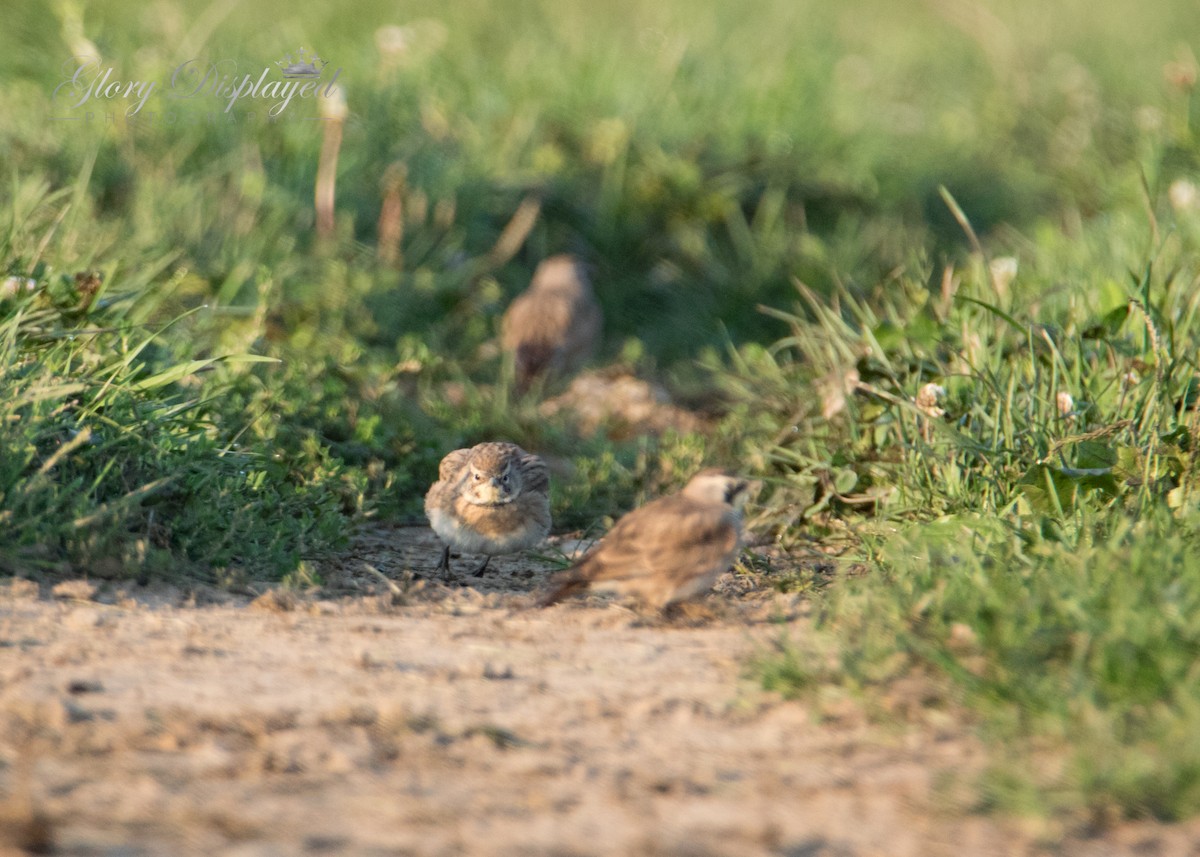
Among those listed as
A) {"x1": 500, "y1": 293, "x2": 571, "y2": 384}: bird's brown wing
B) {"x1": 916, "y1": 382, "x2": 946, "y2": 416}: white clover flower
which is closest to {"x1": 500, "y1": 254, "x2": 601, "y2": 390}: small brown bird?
{"x1": 500, "y1": 293, "x2": 571, "y2": 384}: bird's brown wing

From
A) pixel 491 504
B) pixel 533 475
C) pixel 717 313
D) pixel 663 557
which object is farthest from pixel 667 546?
pixel 717 313

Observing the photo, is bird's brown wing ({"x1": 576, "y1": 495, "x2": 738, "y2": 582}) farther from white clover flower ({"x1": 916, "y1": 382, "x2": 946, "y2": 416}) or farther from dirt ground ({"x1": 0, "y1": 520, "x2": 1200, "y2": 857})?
white clover flower ({"x1": 916, "y1": 382, "x2": 946, "y2": 416})

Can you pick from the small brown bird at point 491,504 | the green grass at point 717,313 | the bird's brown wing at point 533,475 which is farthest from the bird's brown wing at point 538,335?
the small brown bird at point 491,504

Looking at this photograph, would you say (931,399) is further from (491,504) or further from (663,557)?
(491,504)

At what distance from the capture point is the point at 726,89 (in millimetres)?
10062

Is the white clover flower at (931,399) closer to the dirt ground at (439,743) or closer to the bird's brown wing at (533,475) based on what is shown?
the dirt ground at (439,743)

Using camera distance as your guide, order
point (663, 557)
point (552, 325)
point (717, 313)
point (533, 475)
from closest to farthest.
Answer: point (663, 557) < point (533, 475) < point (552, 325) < point (717, 313)

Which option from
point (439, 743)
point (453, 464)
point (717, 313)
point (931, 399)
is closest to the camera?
point (439, 743)

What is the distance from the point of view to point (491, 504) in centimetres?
530

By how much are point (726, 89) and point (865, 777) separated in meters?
7.52

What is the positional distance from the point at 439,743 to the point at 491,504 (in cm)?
192

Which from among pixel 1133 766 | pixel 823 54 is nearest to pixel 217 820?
pixel 1133 766

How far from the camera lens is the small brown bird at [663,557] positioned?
4.57 metres

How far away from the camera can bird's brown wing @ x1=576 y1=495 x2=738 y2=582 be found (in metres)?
4.57
